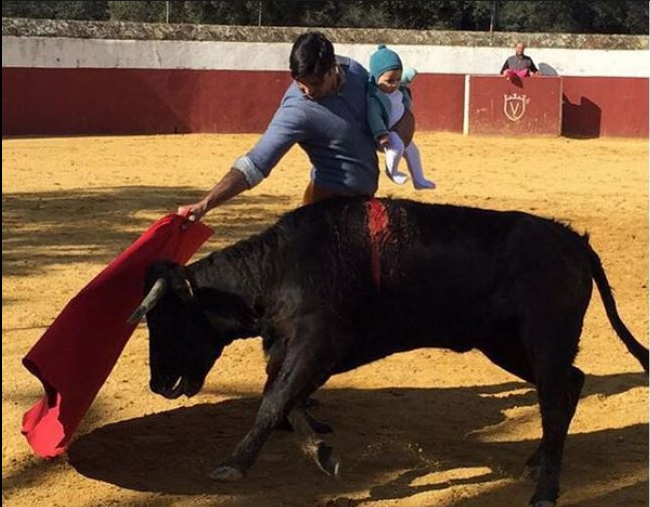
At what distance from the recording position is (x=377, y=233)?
3877 millimetres

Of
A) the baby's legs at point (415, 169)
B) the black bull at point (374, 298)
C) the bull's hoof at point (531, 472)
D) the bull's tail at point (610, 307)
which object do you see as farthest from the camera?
the baby's legs at point (415, 169)

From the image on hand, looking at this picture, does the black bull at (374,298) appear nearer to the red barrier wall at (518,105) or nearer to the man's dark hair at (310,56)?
the man's dark hair at (310,56)

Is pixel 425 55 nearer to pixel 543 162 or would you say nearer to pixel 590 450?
pixel 543 162

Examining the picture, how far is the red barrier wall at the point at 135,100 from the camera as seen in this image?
57.7 ft

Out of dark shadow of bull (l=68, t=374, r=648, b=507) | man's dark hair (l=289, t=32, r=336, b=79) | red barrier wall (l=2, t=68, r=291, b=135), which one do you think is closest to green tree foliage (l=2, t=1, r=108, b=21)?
red barrier wall (l=2, t=68, r=291, b=135)

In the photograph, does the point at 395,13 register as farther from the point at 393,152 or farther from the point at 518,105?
the point at 393,152

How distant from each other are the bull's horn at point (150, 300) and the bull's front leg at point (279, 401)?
453 millimetres

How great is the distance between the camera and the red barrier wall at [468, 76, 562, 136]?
18.5 m

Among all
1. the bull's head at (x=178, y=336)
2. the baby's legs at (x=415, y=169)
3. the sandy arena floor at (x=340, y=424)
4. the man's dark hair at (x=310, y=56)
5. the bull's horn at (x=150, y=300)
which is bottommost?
the sandy arena floor at (x=340, y=424)

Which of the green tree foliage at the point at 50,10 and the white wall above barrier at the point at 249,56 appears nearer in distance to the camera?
the white wall above barrier at the point at 249,56

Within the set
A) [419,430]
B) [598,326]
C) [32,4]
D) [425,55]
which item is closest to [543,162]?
[425,55]

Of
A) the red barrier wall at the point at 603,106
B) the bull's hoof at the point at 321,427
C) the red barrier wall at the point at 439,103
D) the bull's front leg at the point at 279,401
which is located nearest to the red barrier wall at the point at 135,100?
the red barrier wall at the point at 439,103

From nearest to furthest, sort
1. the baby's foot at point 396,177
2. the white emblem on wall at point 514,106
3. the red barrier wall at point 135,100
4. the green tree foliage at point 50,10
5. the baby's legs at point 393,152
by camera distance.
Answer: the baby's legs at point 393,152 → the baby's foot at point 396,177 → the red barrier wall at point 135,100 → the white emblem on wall at point 514,106 → the green tree foliage at point 50,10

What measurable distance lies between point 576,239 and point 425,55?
15867 mm
